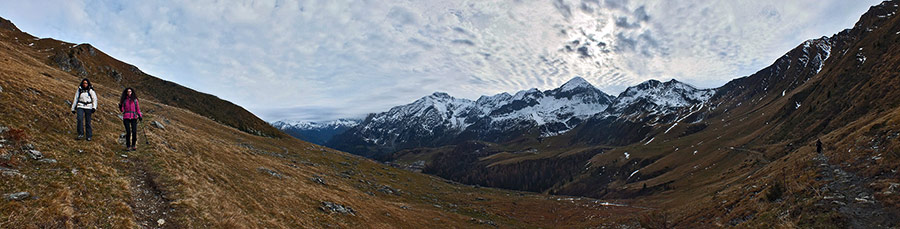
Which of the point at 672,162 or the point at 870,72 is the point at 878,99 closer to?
the point at 870,72

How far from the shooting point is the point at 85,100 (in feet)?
63.2

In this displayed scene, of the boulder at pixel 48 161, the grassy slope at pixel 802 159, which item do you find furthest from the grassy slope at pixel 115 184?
the grassy slope at pixel 802 159

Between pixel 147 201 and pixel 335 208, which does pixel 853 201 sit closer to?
pixel 335 208

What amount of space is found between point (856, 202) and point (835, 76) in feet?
629

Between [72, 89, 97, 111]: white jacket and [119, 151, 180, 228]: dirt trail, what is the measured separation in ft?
12.8

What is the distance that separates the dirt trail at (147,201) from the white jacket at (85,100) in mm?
3908

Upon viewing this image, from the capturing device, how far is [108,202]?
13703 millimetres

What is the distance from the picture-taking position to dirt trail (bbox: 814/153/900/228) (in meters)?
18.9

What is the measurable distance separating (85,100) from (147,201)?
9346 millimetres

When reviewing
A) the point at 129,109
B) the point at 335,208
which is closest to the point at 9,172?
the point at 129,109

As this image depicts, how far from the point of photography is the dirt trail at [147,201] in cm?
1420

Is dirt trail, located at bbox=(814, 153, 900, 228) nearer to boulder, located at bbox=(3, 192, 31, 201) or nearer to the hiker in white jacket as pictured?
boulder, located at bbox=(3, 192, 31, 201)

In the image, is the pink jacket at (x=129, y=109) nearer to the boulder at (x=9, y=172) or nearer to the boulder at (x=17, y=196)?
the boulder at (x=9, y=172)

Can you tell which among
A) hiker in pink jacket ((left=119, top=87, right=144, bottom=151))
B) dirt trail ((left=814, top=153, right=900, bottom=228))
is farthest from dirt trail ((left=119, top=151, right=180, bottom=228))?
dirt trail ((left=814, top=153, right=900, bottom=228))
